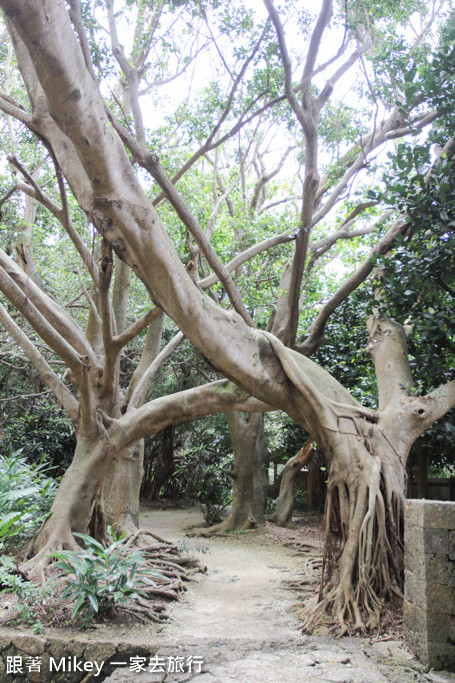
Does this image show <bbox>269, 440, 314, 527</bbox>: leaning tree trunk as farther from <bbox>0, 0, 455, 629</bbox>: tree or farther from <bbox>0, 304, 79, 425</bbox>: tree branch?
<bbox>0, 304, 79, 425</bbox>: tree branch

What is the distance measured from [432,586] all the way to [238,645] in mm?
1578

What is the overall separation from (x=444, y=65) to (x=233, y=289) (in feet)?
10.3

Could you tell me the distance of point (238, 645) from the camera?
4.10 metres

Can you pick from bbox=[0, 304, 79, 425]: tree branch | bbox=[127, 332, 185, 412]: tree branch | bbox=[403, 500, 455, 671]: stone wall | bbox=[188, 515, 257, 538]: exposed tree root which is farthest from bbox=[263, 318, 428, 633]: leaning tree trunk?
bbox=[188, 515, 257, 538]: exposed tree root

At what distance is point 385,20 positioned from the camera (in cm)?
707

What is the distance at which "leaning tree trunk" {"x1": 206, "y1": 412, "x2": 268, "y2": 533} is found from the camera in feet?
32.9

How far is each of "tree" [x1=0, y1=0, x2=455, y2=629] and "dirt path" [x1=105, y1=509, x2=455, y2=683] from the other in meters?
0.44

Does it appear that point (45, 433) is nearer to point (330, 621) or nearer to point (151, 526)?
point (151, 526)

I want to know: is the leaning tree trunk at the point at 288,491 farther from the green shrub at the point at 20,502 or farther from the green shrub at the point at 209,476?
the green shrub at the point at 20,502

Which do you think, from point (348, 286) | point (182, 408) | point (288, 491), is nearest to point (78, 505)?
point (182, 408)

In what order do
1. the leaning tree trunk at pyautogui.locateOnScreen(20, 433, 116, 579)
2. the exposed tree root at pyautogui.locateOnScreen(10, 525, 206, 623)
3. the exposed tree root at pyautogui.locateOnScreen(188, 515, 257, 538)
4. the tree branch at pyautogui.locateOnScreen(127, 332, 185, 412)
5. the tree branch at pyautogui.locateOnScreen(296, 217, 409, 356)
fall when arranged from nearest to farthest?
the exposed tree root at pyautogui.locateOnScreen(10, 525, 206, 623)
the leaning tree trunk at pyautogui.locateOnScreen(20, 433, 116, 579)
the tree branch at pyautogui.locateOnScreen(296, 217, 409, 356)
the tree branch at pyautogui.locateOnScreen(127, 332, 185, 412)
the exposed tree root at pyautogui.locateOnScreen(188, 515, 257, 538)

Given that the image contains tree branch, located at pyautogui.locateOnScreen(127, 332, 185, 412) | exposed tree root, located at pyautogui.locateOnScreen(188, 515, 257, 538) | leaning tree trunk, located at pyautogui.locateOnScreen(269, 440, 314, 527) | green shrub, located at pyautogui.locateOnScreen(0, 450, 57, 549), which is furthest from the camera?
leaning tree trunk, located at pyautogui.locateOnScreen(269, 440, 314, 527)

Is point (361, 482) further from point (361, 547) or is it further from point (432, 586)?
point (432, 586)

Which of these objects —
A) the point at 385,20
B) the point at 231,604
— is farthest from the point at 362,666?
the point at 385,20
